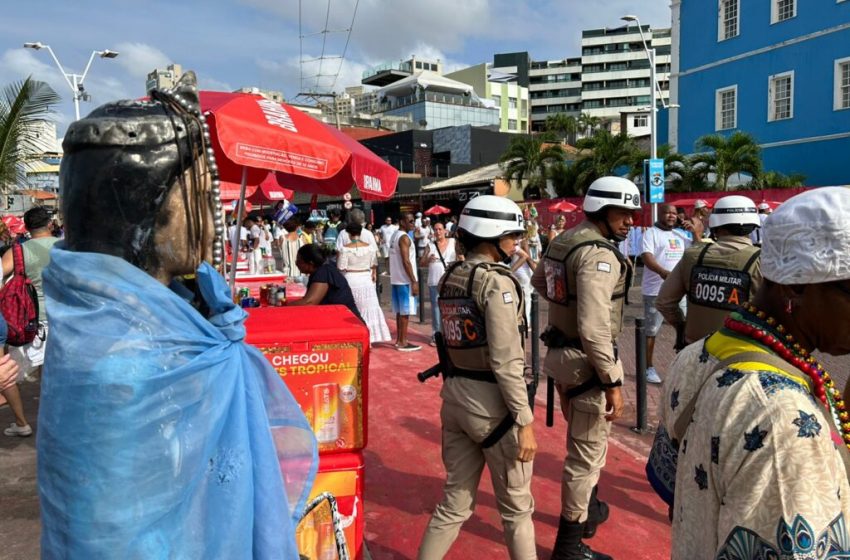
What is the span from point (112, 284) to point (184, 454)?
0.38 m

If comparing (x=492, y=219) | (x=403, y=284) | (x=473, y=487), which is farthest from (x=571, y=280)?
(x=403, y=284)

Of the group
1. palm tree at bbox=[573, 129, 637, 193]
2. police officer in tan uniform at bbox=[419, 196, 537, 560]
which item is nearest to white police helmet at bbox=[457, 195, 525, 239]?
police officer in tan uniform at bbox=[419, 196, 537, 560]

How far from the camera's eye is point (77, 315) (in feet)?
3.97

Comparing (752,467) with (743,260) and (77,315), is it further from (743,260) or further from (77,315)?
(743,260)

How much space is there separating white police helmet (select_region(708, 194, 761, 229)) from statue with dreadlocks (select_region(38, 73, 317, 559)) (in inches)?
149

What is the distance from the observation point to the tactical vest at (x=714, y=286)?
395 centimetres

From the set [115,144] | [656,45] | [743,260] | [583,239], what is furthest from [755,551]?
[656,45]

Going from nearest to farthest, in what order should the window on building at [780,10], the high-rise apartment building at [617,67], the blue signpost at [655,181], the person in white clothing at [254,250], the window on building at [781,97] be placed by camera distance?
the person in white clothing at [254,250] < the blue signpost at [655,181] < the window on building at [780,10] < the window on building at [781,97] < the high-rise apartment building at [617,67]

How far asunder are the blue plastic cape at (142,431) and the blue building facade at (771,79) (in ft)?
94.7

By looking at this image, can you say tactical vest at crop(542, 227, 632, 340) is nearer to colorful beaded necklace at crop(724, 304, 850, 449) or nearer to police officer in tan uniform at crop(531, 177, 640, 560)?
police officer in tan uniform at crop(531, 177, 640, 560)

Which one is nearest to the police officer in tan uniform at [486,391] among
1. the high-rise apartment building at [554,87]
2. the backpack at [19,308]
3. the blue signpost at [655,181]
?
the backpack at [19,308]

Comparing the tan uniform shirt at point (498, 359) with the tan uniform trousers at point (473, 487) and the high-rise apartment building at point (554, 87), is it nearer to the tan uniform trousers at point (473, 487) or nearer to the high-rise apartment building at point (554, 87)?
the tan uniform trousers at point (473, 487)

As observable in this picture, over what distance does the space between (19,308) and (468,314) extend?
4.20 meters

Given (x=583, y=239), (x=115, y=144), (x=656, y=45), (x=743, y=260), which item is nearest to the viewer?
(x=115, y=144)
